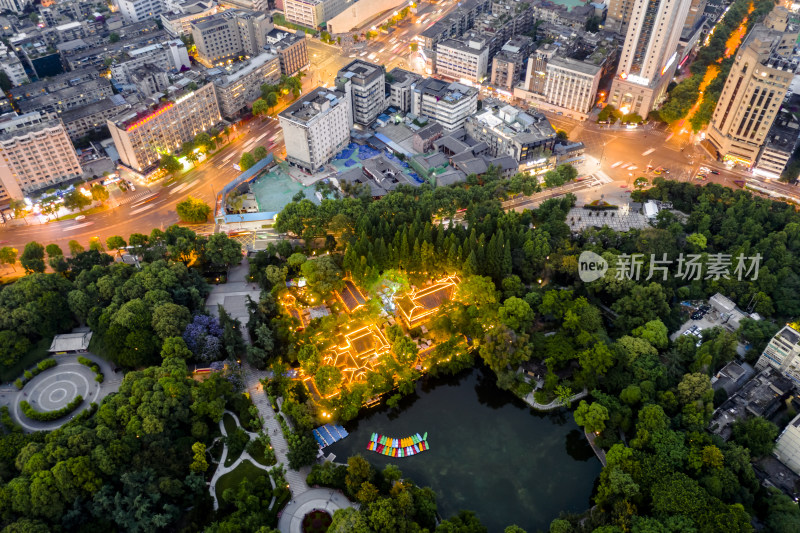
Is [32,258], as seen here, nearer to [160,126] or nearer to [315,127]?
[160,126]

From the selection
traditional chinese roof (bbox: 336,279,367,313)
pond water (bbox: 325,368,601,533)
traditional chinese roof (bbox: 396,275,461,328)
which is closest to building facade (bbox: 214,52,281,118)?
traditional chinese roof (bbox: 336,279,367,313)

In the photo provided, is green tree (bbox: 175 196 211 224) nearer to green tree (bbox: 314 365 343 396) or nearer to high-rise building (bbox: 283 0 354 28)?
green tree (bbox: 314 365 343 396)

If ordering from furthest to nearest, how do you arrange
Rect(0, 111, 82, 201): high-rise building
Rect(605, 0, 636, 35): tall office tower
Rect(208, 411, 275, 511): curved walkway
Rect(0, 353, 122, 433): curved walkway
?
Rect(605, 0, 636, 35): tall office tower, Rect(0, 111, 82, 201): high-rise building, Rect(0, 353, 122, 433): curved walkway, Rect(208, 411, 275, 511): curved walkway

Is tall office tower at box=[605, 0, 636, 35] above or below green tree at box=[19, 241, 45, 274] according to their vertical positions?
above

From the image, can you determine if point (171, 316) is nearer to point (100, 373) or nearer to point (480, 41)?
point (100, 373)

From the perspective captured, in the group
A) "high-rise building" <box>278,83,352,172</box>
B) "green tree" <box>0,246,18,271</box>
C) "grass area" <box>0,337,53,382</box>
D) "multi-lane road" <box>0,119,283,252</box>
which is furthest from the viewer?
"high-rise building" <box>278,83,352,172</box>

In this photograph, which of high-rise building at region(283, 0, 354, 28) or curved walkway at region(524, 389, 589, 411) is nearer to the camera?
curved walkway at region(524, 389, 589, 411)

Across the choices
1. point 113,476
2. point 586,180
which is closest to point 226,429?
point 113,476
